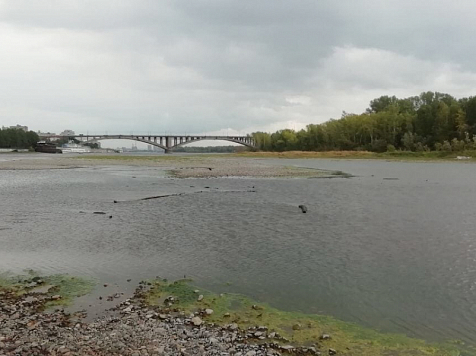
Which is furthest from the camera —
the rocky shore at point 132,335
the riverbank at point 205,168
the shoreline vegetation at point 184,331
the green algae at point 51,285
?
the riverbank at point 205,168

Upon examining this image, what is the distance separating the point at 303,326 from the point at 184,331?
298 cm

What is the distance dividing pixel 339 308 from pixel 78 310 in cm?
727

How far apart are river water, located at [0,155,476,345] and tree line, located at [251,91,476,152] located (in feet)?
375

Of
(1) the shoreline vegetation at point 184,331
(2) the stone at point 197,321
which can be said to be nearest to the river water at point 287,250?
(1) the shoreline vegetation at point 184,331

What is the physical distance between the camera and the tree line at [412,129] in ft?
441

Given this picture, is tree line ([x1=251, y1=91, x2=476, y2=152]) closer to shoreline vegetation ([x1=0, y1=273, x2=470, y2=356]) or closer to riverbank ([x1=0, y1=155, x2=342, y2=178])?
riverbank ([x1=0, y1=155, x2=342, y2=178])

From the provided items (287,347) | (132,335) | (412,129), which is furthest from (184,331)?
(412,129)

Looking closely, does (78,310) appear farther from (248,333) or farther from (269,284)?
(269,284)

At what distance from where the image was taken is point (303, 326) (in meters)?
10.3

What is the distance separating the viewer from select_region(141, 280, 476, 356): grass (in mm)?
9234

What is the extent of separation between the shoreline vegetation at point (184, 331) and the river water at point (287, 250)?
3.04 ft

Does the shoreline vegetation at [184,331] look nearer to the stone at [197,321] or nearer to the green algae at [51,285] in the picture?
the stone at [197,321]

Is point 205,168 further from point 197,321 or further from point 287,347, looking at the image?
point 287,347

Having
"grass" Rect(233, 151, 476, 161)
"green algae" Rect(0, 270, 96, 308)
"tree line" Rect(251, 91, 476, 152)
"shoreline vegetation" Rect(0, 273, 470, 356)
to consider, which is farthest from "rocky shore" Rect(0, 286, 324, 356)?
"tree line" Rect(251, 91, 476, 152)
